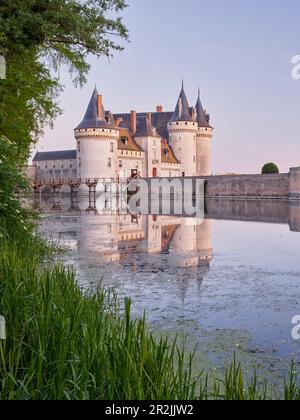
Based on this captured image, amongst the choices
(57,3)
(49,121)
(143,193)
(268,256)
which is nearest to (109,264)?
(268,256)

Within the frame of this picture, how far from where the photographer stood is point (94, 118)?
158 ft

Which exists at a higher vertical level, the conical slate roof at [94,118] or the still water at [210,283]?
the conical slate roof at [94,118]

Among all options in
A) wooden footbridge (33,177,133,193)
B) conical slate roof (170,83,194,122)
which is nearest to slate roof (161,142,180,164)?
conical slate roof (170,83,194,122)

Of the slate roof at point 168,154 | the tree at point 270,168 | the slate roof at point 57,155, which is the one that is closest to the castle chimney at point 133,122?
the slate roof at point 168,154

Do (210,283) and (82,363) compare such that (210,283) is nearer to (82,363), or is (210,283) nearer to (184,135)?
(82,363)

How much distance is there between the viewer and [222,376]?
3369mm

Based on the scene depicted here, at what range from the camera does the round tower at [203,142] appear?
5994 cm

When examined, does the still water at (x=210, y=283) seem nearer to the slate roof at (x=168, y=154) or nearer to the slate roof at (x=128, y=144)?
the slate roof at (x=128, y=144)

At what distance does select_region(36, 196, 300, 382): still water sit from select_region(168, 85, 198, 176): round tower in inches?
1731

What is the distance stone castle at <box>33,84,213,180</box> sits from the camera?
48656mm

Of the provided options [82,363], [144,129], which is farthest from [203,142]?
[82,363]

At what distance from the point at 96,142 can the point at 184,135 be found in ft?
41.3
